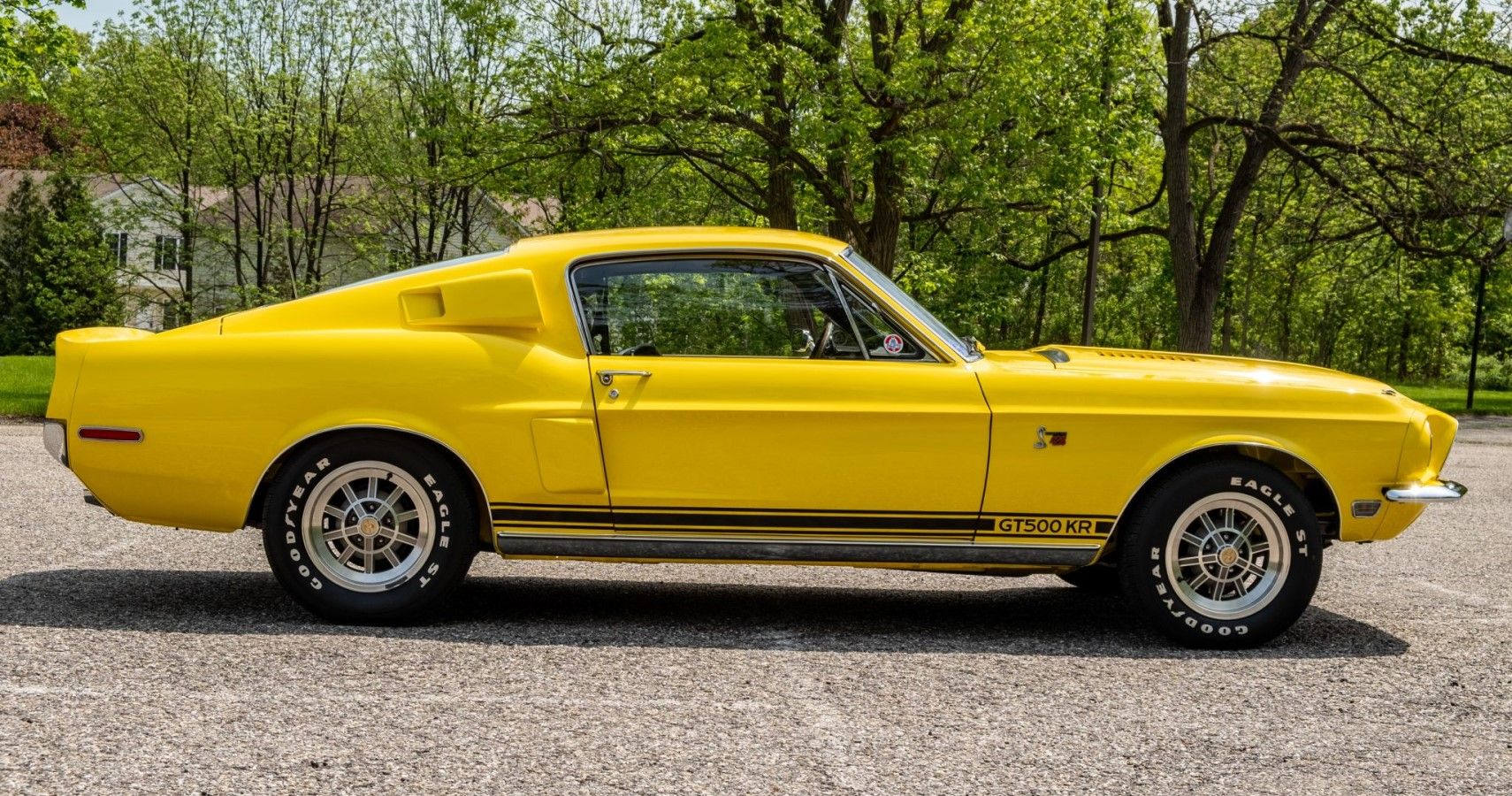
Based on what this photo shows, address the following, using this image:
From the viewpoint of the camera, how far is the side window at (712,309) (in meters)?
5.66

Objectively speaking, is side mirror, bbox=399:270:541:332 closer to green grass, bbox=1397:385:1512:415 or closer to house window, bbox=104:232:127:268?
green grass, bbox=1397:385:1512:415

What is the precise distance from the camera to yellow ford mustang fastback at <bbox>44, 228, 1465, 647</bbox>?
5.52 m

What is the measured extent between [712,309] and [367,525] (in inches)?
59.7

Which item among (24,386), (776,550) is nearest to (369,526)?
(776,550)

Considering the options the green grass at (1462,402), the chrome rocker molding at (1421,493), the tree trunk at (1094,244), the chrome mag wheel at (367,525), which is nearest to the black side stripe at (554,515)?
the chrome mag wheel at (367,525)

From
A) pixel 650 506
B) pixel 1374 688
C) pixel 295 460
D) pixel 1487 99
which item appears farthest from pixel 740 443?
pixel 1487 99

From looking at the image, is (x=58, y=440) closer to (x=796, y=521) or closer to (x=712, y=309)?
(x=712, y=309)

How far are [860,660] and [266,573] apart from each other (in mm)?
3112

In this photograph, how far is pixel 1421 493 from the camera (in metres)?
5.61

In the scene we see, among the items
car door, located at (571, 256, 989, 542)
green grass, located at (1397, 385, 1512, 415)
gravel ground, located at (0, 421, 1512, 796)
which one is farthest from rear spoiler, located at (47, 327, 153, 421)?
green grass, located at (1397, 385, 1512, 415)

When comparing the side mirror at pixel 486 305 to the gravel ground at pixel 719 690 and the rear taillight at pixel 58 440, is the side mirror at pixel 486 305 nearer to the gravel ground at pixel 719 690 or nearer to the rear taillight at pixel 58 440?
the gravel ground at pixel 719 690

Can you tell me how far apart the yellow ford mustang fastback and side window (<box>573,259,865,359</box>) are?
0.01 meters

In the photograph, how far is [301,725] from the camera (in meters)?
4.20

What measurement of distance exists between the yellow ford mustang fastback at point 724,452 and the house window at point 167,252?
34954 mm
